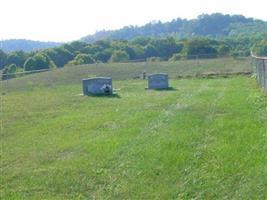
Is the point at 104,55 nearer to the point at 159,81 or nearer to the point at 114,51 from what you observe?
the point at 114,51

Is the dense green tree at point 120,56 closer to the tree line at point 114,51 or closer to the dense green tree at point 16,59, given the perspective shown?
the tree line at point 114,51

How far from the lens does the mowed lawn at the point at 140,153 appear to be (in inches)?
348

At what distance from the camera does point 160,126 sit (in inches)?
595

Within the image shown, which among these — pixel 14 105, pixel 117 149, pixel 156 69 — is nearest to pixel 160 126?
pixel 117 149

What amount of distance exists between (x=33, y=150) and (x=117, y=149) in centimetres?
213

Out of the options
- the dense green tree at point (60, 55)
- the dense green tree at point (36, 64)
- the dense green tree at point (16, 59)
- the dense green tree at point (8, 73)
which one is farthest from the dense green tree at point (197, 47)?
the dense green tree at point (16, 59)

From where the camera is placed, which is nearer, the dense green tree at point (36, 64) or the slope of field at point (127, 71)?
the slope of field at point (127, 71)

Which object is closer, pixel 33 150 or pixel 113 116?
pixel 33 150

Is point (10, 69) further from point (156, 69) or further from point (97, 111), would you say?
point (97, 111)

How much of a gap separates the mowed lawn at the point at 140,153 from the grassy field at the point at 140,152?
0.02 metres

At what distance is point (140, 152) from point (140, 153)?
0.11 m

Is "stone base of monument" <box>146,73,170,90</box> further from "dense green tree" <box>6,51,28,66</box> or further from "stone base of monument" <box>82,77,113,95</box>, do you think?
"dense green tree" <box>6,51,28,66</box>

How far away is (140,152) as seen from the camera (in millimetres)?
11516

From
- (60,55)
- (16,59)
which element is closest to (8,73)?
(60,55)
